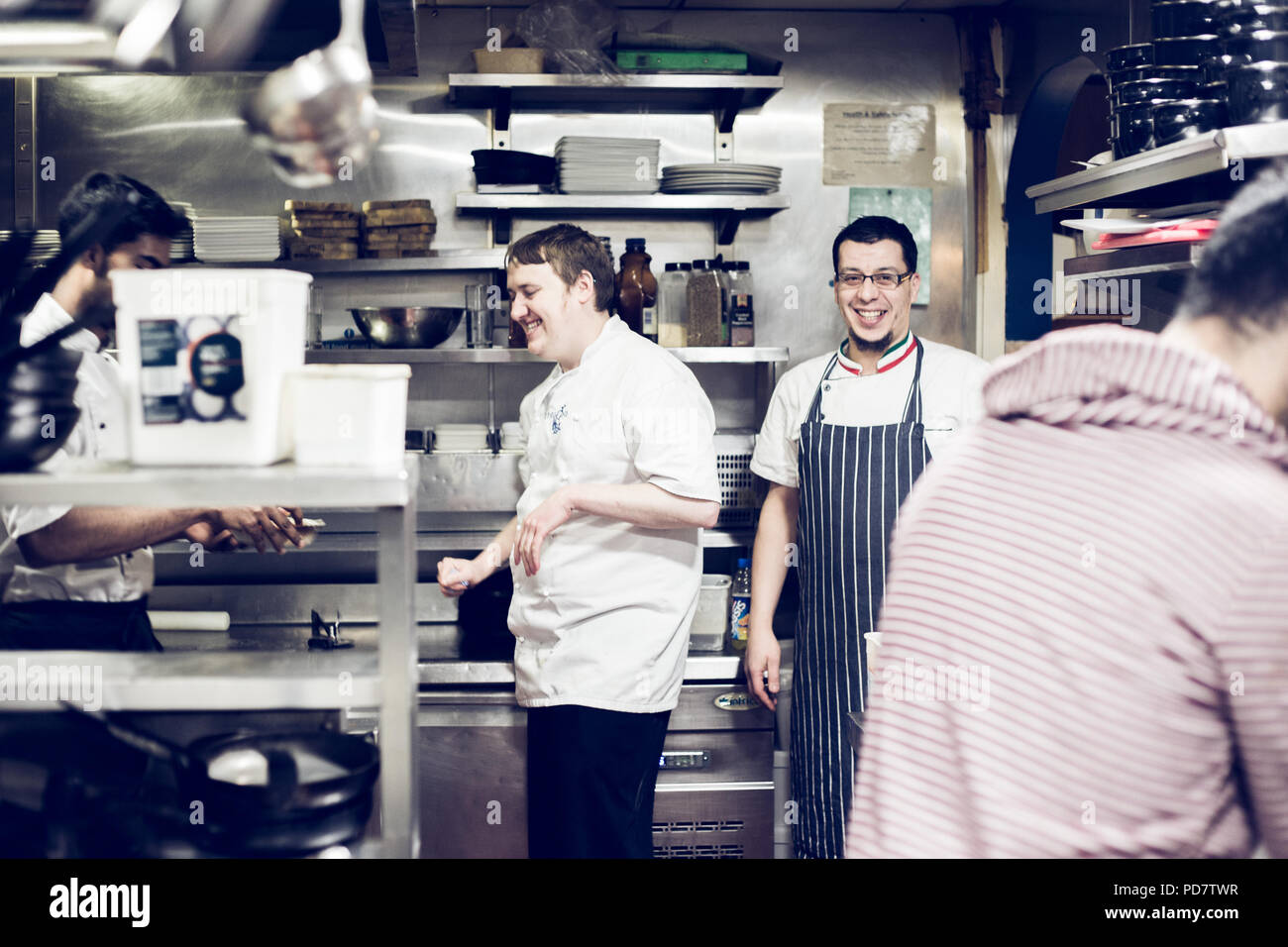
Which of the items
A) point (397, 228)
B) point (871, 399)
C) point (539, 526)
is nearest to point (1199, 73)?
point (871, 399)

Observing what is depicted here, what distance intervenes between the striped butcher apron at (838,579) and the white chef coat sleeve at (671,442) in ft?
1.14

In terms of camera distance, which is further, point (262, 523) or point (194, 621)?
point (194, 621)

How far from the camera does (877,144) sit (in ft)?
10.2

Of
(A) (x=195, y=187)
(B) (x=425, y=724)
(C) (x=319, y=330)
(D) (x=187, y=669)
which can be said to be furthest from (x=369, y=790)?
(A) (x=195, y=187)

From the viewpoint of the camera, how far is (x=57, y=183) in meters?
3.00

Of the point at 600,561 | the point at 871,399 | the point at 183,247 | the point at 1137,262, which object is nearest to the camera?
the point at 1137,262

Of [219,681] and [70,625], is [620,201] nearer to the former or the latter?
[70,625]

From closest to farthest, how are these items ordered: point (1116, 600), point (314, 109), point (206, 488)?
point (1116, 600)
point (206, 488)
point (314, 109)

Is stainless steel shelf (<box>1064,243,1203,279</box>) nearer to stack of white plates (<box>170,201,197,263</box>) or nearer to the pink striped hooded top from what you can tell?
the pink striped hooded top

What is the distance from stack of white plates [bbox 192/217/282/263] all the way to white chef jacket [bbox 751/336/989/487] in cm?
141

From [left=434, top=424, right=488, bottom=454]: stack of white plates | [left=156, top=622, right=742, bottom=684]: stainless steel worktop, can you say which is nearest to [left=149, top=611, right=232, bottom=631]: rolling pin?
[left=156, top=622, right=742, bottom=684]: stainless steel worktop

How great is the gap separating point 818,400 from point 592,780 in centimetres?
101

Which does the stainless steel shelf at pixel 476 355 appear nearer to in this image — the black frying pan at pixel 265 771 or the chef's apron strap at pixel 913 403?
the chef's apron strap at pixel 913 403

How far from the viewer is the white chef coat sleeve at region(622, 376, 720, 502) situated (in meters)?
2.03
